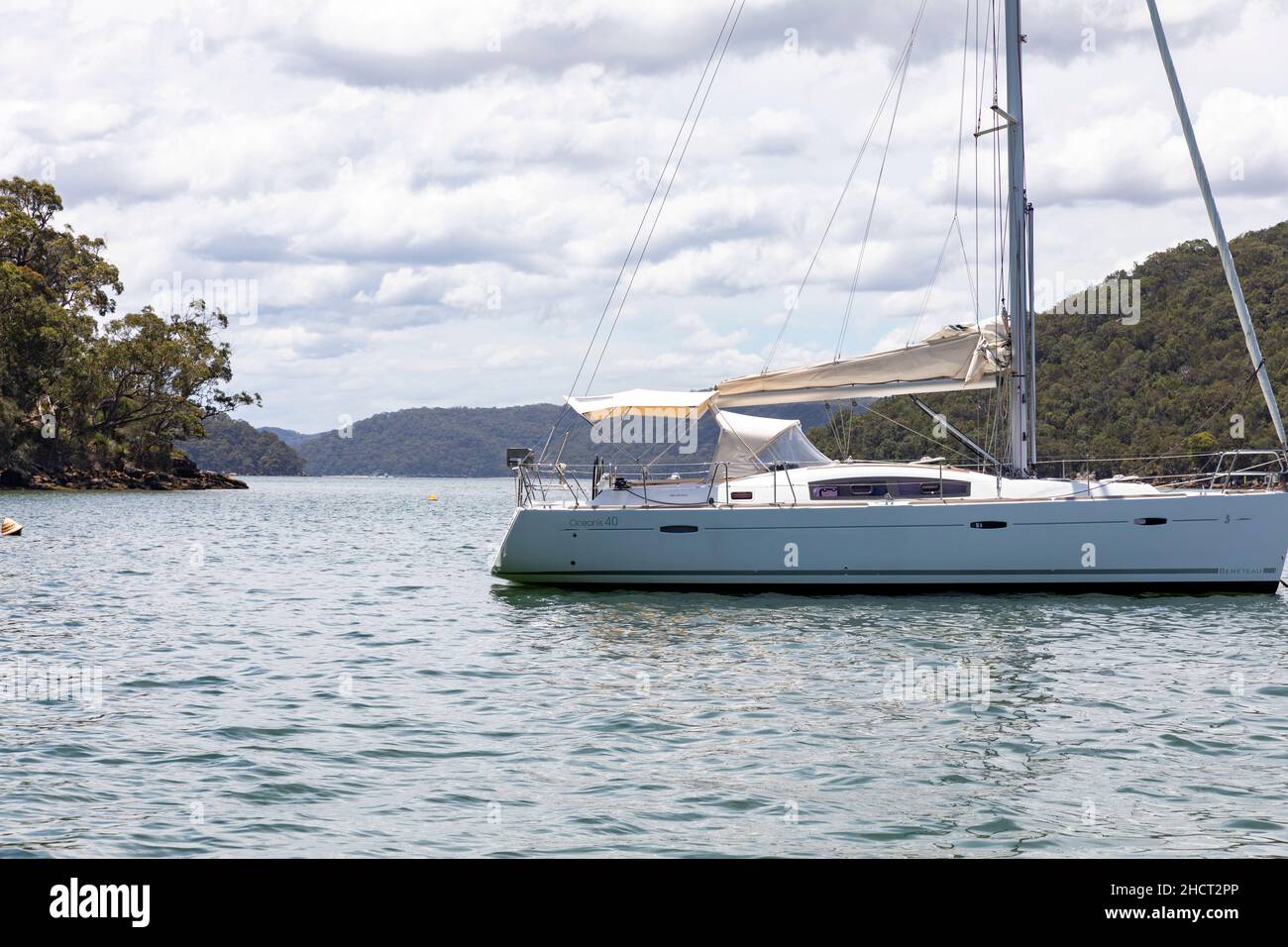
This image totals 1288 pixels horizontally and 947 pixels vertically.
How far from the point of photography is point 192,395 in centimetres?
8031

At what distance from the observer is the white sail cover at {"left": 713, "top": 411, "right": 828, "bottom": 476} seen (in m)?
20.3

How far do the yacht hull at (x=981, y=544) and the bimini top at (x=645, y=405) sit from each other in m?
2.20

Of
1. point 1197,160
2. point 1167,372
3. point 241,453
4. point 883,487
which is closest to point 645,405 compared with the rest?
point 883,487

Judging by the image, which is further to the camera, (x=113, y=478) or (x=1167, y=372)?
(x=113, y=478)

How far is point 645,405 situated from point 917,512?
519 centimetres

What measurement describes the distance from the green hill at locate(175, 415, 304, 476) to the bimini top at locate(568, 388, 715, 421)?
174057 millimetres

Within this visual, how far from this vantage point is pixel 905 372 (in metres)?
19.5

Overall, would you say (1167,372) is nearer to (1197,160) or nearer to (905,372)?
(1197,160)

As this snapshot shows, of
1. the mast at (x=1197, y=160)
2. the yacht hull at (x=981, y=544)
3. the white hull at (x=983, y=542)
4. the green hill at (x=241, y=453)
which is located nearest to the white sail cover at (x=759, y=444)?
the white hull at (x=983, y=542)

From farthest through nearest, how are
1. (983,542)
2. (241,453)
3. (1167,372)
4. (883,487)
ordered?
(241,453), (1167,372), (883,487), (983,542)

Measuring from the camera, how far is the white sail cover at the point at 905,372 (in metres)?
19.2

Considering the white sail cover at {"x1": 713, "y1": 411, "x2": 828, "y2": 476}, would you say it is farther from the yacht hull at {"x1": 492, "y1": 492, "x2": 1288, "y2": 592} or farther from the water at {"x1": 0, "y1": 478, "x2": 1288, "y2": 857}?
the water at {"x1": 0, "y1": 478, "x2": 1288, "y2": 857}

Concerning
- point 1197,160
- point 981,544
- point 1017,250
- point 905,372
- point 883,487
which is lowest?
point 981,544
